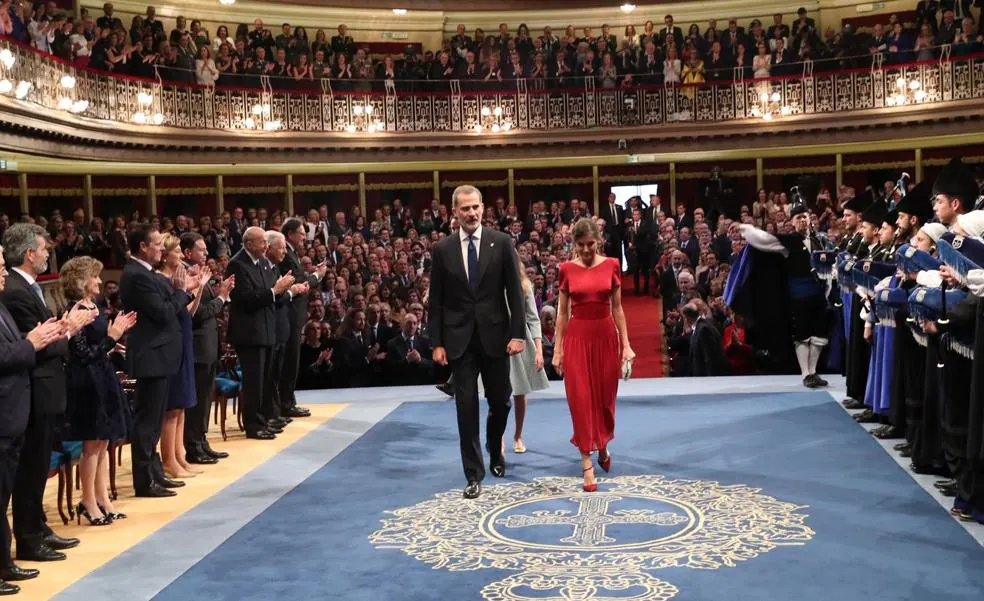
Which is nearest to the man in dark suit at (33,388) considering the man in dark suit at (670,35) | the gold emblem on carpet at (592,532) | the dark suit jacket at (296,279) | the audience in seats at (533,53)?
the gold emblem on carpet at (592,532)

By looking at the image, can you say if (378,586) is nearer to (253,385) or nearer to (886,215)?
(253,385)

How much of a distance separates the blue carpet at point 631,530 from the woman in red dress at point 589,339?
0.44m

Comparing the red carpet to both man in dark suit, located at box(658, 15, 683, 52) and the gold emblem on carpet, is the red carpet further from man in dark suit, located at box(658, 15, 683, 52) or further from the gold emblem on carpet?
man in dark suit, located at box(658, 15, 683, 52)

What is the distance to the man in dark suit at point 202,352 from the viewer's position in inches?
303

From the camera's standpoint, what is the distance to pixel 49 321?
5227 millimetres

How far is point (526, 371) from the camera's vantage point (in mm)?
7684

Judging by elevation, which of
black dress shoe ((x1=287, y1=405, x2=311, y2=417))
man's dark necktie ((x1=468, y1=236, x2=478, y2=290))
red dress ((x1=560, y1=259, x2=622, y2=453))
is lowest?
black dress shoe ((x1=287, y1=405, x2=311, y2=417))

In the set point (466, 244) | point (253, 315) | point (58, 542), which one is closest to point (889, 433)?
point (466, 244)

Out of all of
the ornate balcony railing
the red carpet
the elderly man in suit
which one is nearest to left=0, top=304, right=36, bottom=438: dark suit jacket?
the elderly man in suit

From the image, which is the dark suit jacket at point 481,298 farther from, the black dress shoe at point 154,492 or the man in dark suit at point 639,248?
the man in dark suit at point 639,248

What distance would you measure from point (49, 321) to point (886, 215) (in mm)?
5513

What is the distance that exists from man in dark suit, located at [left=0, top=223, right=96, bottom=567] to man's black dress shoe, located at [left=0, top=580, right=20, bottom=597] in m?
0.49

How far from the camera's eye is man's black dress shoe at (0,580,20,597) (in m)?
4.95

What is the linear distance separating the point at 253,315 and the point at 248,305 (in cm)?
10
